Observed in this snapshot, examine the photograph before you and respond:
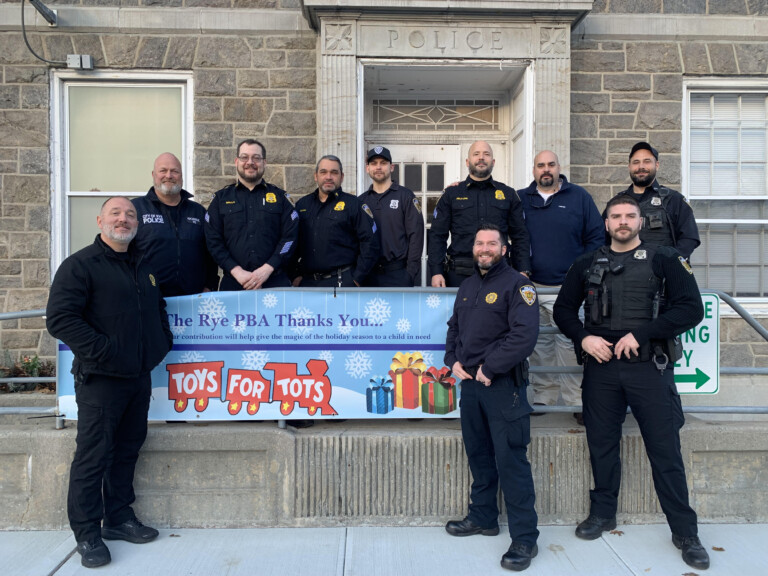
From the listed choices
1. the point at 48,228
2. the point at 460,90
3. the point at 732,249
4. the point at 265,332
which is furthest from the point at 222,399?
the point at 732,249

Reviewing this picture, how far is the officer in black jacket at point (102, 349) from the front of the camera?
11.3 feet

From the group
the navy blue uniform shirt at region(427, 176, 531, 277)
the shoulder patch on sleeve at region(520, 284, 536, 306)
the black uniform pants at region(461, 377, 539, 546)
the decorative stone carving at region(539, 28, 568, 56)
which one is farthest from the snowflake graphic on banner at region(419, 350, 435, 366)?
the decorative stone carving at region(539, 28, 568, 56)

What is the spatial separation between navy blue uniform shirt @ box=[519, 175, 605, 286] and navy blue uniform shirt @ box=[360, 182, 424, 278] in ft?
2.74

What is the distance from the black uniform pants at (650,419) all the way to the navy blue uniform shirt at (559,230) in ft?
3.42

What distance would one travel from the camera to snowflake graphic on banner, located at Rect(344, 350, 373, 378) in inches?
163

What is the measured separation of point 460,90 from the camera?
7.21 m

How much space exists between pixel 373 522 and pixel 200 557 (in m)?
1.05

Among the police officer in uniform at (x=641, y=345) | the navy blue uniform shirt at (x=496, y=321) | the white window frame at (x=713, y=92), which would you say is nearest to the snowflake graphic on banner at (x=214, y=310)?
the navy blue uniform shirt at (x=496, y=321)

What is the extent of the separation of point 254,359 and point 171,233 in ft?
3.43

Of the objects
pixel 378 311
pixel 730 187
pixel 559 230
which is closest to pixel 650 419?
pixel 559 230

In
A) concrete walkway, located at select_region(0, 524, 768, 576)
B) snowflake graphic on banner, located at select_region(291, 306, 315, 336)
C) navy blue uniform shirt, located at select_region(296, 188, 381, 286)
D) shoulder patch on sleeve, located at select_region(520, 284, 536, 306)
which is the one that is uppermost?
navy blue uniform shirt, located at select_region(296, 188, 381, 286)

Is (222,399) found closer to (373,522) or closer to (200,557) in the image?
(200,557)

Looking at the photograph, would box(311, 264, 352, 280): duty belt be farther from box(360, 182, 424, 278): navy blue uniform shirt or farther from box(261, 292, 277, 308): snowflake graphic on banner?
box(261, 292, 277, 308): snowflake graphic on banner

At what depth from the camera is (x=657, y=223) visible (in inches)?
175
